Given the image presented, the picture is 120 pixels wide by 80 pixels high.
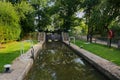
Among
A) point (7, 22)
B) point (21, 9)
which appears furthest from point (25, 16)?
point (7, 22)

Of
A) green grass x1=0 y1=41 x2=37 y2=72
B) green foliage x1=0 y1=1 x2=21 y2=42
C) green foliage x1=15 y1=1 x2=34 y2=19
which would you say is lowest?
green grass x1=0 y1=41 x2=37 y2=72

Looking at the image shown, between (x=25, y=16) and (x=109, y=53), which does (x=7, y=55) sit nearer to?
(x=109, y=53)

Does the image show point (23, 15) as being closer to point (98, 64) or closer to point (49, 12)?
point (49, 12)

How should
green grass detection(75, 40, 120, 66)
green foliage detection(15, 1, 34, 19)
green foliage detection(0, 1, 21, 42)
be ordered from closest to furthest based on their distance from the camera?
green grass detection(75, 40, 120, 66) < green foliage detection(0, 1, 21, 42) < green foliage detection(15, 1, 34, 19)

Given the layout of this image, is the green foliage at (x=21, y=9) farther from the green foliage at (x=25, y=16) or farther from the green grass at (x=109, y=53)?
the green grass at (x=109, y=53)

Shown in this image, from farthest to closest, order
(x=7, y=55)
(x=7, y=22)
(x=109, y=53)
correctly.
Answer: (x=7, y=22), (x=109, y=53), (x=7, y=55)

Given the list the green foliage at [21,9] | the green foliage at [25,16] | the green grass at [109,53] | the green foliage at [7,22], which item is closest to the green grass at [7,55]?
the green grass at [109,53]

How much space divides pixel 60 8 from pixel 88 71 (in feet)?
139

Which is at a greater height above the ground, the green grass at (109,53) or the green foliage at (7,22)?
the green foliage at (7,22)

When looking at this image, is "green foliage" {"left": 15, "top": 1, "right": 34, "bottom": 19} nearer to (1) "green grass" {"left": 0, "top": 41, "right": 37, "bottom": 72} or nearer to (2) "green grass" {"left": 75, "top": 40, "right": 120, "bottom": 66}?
(1) "green grass" {"left": 0, "top": 41, "right": 37, "bottom": 72}

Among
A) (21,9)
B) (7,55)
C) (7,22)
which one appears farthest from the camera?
(21,9)

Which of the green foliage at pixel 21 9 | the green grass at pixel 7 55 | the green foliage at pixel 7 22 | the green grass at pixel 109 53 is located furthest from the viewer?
the green foliage at pixel 21 9

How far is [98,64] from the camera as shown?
13305 millimetres

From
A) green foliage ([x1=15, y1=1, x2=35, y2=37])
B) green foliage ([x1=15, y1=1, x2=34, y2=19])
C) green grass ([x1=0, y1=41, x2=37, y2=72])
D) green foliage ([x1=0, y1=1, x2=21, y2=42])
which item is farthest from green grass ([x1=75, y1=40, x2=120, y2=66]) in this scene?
green foliage ([x1=15, y1=1, x2=35, y2=37])
